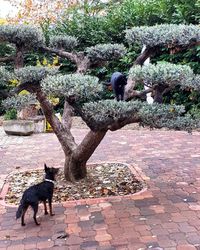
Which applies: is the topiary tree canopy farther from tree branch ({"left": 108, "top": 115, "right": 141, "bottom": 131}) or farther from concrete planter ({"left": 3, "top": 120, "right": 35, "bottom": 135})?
concrete planter ({"left": 3, "top": 120, "right": 35, "bottom": 135})

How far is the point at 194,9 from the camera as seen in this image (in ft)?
25.2

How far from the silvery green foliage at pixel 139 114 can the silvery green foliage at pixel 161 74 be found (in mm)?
269

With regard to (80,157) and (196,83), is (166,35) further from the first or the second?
(80,157)

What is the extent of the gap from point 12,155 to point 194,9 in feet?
15.3

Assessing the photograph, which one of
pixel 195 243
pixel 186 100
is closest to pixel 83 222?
pixel 195 243

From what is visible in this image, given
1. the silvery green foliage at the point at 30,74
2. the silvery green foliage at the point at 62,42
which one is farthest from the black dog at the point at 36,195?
the silvery green foliage at the point at 62,42

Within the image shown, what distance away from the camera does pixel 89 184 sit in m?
4.43

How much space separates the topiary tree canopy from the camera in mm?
3346

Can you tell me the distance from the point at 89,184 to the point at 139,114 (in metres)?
1.27

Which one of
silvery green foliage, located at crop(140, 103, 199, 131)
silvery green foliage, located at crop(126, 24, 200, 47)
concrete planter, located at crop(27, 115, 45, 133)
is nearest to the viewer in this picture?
silvery green foliage, located at crop(140, 103, 199, 131)

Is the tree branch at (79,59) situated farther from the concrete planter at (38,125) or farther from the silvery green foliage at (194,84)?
the concrete planter at (38,125)

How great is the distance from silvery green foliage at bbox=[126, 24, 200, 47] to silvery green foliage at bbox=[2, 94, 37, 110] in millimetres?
1354

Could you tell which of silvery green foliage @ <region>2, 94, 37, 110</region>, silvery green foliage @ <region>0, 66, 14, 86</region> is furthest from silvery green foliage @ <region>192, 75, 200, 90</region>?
silvery green foliage @ <region>0, 66, 14, 86</region>

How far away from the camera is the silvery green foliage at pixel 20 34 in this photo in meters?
4.09
